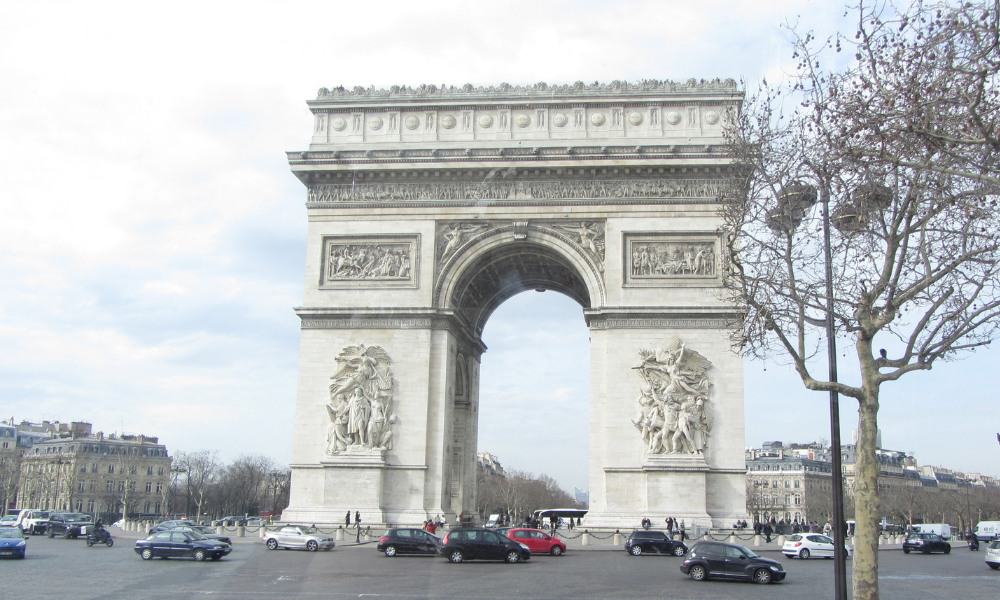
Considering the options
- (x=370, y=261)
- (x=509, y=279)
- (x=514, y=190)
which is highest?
(x=514, y=190)

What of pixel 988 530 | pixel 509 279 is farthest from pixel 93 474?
pixel 988 530

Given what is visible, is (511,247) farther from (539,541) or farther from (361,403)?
(539,541)

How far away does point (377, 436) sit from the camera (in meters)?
32.8

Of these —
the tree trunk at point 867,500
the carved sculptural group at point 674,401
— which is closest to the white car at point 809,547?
the carved sculptural group at point 674,401

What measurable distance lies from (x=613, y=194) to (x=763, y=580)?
15.6 m

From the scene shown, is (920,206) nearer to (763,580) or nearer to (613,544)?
(763,580)

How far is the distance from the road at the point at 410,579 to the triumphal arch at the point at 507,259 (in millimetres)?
3586

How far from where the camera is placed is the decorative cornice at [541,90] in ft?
113

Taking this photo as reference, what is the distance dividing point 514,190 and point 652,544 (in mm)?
13108

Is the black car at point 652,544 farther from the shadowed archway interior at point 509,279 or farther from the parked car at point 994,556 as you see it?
the shadowed archway interior at point 509,279

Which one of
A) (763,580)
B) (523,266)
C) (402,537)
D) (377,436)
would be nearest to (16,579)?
(402,537)

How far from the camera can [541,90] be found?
35094mm

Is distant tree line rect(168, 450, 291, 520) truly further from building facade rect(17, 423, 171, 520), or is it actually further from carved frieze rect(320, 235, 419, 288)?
carved frieze rect(320, 235, 419, 288)

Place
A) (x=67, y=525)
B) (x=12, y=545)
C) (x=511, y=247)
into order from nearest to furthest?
(x=12, y=545) → (x=511, y=247) → (x=67, y=525)
